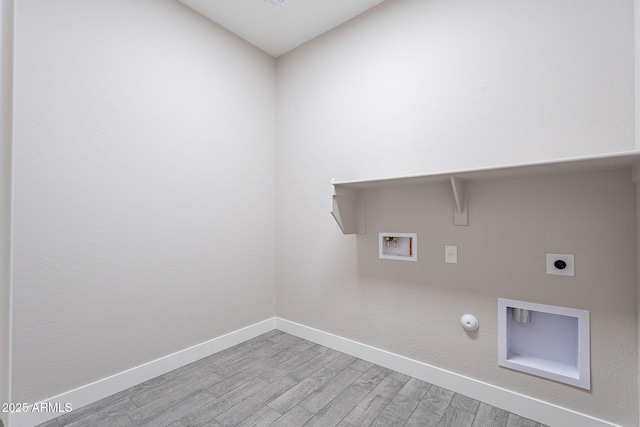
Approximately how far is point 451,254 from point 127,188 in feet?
6.80

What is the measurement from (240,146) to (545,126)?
2123 millimetres

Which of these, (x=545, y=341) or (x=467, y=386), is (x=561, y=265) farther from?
(x=467, y=386)

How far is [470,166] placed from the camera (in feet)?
6.02

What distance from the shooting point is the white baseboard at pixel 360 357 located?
5.11ft

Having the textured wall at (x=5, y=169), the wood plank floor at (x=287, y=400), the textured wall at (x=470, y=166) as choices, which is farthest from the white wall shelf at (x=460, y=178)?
the textured wall at (x=5, y=169)

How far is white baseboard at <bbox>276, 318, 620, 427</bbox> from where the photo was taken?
1.54 m

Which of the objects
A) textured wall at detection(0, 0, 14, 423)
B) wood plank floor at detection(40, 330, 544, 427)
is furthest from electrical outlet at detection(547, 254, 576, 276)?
textured wall at detection(0, 0, 14, 423)

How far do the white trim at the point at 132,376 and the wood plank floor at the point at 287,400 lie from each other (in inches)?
1.7

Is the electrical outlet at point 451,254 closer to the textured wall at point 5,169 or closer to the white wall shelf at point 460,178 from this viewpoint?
the white wall shelf at point 460,178

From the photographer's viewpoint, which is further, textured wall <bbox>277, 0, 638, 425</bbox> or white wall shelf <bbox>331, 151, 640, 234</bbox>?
textured wall <bbox>277, 0, 638, 425</bbox>

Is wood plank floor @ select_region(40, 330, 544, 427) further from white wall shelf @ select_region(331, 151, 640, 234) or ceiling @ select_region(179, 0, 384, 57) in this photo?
ceiling @ select_region(179, 0, 384, 57)

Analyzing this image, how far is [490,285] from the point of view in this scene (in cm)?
177

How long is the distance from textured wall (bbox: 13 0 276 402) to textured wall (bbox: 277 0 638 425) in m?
0.58

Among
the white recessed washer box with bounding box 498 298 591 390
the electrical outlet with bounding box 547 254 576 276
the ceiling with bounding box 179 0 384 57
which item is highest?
the ceiling with bounding box 179 0 384 57
